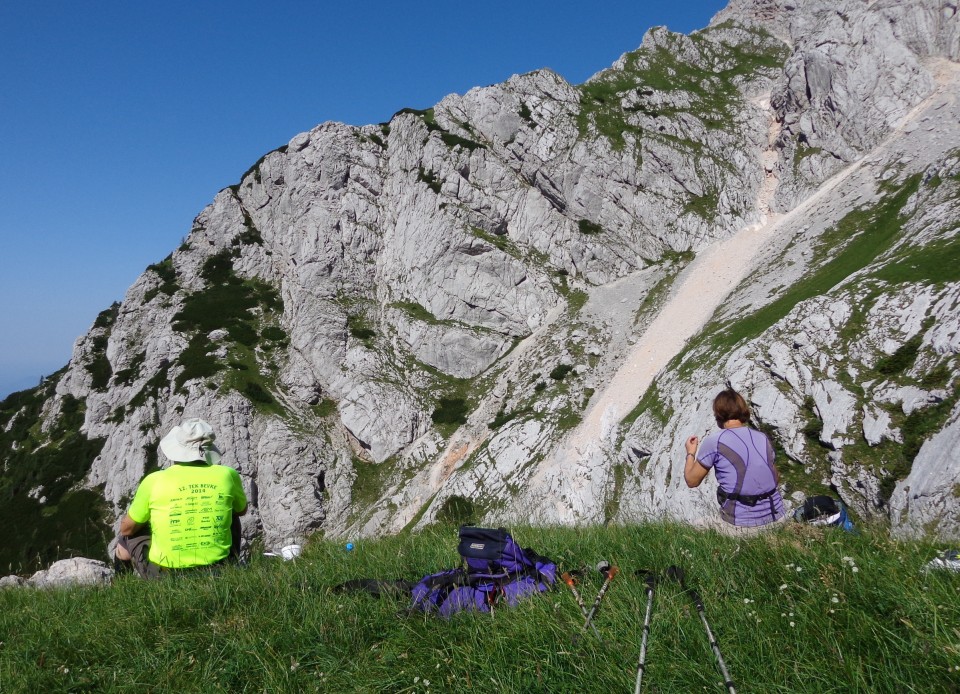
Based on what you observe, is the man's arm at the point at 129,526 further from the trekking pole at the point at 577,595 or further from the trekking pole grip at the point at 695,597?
the trekking pole grip at the point at 695,597

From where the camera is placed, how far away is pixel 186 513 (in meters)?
6.47

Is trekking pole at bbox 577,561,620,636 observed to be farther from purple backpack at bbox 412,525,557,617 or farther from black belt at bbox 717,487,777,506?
black belt at bbox 717,487,777,506

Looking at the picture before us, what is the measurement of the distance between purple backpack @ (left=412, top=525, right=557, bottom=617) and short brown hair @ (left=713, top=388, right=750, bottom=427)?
3.53 metres

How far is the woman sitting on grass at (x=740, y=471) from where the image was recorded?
6.29 meters

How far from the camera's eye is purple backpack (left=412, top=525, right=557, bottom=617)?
4094 mm

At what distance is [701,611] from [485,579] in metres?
1.91

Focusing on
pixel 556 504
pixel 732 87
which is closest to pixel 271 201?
pixel 556 504

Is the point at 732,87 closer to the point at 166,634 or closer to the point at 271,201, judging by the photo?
the point at 271,201

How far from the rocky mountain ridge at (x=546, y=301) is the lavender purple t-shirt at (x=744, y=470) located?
17.0 meters

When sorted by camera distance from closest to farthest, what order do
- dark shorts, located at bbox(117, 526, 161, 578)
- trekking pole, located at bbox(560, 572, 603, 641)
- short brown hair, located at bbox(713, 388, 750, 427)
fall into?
trekking pole, located at bbox(560, 572, 603, 641) → short brown hair, located at bbox(713, 388, 750, 427) → dark shorts, located at bbox(117, 526, 161, 578)

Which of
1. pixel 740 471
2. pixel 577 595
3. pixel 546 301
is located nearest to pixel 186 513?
pixel 577 595

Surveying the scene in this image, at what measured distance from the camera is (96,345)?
7800cm

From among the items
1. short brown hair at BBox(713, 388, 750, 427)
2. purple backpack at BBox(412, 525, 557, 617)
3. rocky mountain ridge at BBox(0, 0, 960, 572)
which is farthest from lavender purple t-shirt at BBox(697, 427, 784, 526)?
rocky mountain ridge at BBox(0, 0, 960, 572)

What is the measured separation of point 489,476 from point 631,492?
15.6m
